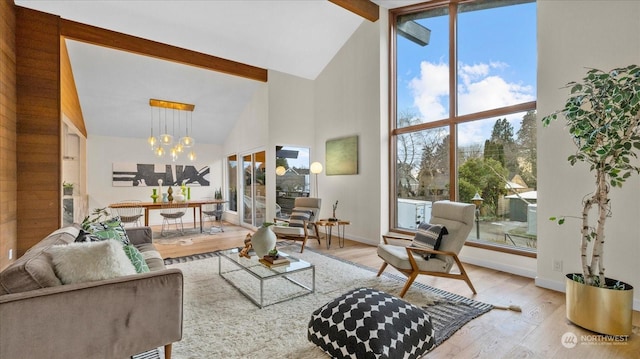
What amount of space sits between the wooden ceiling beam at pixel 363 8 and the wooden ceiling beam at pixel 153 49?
7.37ft

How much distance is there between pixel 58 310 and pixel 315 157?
5296 mm

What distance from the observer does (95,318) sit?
1.51m

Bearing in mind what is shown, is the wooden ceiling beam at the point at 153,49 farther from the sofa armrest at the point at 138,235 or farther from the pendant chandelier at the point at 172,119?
the sofa armrest at the point at 138,235

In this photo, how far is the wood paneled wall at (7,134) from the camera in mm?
3422

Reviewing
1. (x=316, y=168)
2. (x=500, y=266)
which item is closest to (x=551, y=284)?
(x=500, y=266)

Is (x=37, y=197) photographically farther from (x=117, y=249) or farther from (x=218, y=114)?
(x=218, y=114)

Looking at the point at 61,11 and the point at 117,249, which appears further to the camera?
the point at 61,11

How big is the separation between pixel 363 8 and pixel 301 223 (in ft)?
12.3

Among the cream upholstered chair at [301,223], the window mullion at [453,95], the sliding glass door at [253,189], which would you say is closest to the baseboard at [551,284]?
the window mullion at [453,95]

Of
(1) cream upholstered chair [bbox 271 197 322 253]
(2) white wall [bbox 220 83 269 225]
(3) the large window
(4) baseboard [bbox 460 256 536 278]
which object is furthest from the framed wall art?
(4) baseboard [bbox 460 256 536 278]

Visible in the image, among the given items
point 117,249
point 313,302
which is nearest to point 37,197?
point 117,249

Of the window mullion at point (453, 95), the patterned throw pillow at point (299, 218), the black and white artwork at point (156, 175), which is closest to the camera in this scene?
the window mullion at point (453, 95)

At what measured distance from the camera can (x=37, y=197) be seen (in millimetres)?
3994

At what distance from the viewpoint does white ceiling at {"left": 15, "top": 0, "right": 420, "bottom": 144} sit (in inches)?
171
